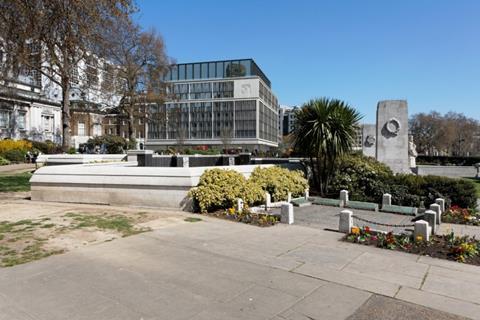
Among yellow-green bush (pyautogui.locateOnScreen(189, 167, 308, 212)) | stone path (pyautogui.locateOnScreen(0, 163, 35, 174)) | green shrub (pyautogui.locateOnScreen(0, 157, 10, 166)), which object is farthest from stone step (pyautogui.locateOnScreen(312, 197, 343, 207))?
green shrub (pyautogui.locateOnScreen(0, 157, 10, 166))

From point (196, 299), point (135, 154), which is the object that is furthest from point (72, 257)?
point (135, 154)

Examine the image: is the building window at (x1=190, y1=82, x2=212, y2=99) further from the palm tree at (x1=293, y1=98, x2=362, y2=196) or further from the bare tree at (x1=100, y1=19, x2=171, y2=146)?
the palm tree at (x1=293, y1=98, x2=362, y2=196)

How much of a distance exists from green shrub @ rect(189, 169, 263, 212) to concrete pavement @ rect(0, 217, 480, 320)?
9.47ft

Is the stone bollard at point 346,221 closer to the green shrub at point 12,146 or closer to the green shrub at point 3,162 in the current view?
the green shrub at point 3,162

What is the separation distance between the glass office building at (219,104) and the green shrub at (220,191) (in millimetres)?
81312

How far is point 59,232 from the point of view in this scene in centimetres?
689

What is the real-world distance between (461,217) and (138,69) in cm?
2995

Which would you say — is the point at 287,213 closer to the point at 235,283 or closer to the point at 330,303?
the point at 235,283

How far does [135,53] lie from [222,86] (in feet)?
211

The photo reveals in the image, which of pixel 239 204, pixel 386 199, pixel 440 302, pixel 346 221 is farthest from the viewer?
pixel 386 199

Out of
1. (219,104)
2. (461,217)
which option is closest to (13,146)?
(461,217)

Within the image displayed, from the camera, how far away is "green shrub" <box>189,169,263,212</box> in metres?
9.52

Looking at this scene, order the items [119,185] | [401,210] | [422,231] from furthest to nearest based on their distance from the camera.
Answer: [401,210] < [119,185] < [422,231]

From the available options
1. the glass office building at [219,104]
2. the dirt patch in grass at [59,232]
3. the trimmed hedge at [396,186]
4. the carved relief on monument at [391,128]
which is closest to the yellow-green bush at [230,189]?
the dirt patch in grass at [59,232]
